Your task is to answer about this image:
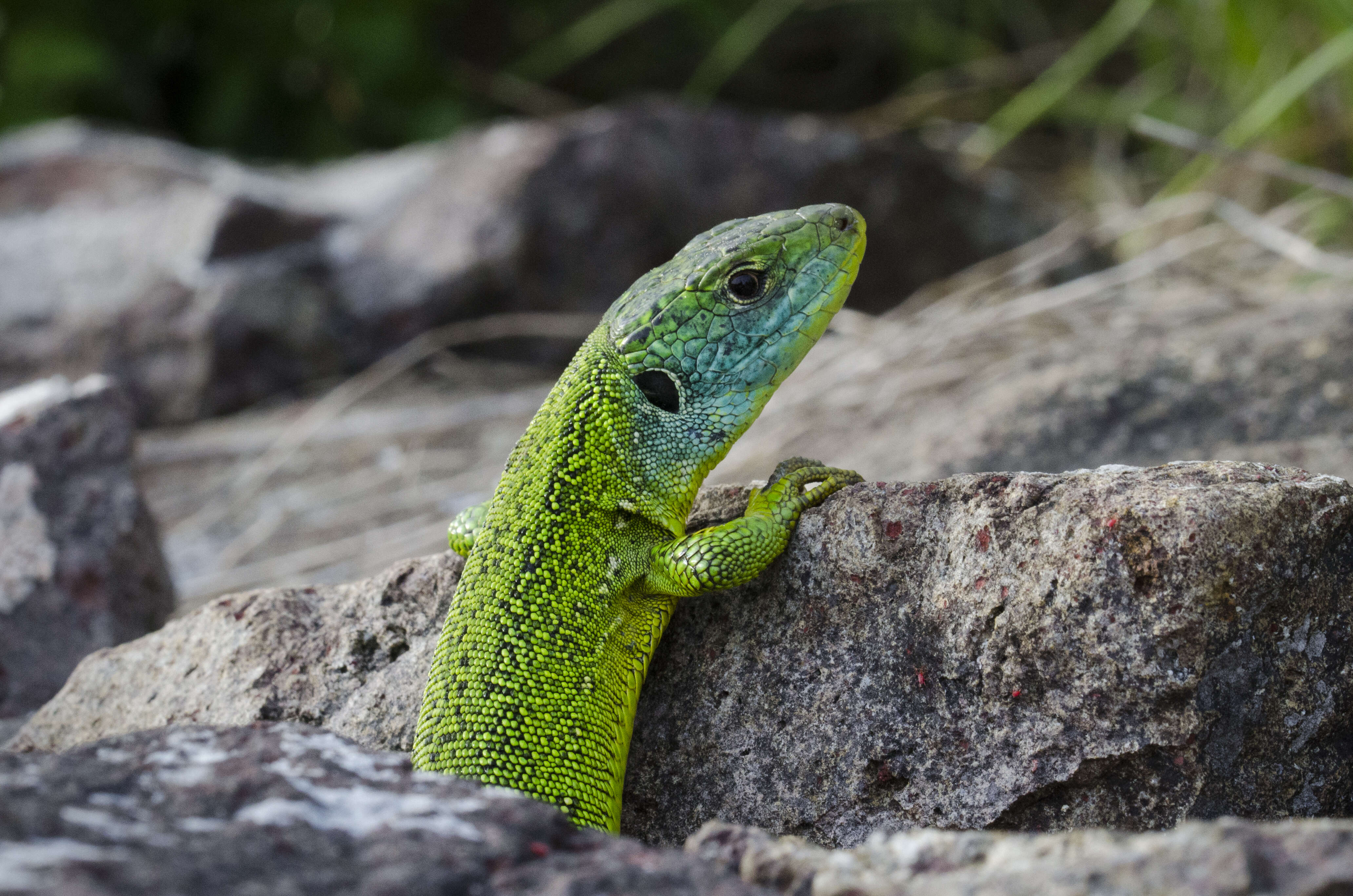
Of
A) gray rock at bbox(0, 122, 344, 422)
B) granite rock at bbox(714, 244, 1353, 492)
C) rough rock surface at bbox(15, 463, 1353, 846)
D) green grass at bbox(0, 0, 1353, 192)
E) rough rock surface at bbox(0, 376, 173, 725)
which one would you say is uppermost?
green grass at bbox(0, 0, 1353, 192)

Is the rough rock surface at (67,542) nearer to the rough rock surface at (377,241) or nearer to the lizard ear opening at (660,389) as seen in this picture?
the lizard ear opening at (660,389)

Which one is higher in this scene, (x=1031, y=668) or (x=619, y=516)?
(x=619, y=516)

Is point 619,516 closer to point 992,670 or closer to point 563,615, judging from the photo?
point 563,615

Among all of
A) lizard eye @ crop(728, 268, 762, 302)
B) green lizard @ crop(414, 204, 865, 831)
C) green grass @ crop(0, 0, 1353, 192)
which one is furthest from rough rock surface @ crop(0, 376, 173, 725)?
green grass @ crop(0, 0, 1353, 192)

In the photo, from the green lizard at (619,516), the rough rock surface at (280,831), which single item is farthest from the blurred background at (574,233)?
the rough rock surface at (280,831)

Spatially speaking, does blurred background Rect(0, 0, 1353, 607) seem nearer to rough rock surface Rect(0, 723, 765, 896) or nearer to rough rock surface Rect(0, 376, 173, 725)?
rough rock surface Rect(0, 376, 173, 725)

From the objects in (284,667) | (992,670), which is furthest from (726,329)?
(284,667)

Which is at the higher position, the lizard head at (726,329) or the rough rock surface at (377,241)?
the rough rock surface at (377,241)
